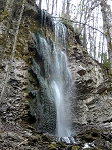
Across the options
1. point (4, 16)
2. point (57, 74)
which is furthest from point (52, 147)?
point (4, 16)

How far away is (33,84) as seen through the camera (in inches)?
376

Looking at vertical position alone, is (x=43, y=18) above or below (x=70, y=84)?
above

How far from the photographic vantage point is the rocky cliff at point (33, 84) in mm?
7493

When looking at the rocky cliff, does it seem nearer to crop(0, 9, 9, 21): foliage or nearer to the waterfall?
crop(0, 9, 9, 21): foliage

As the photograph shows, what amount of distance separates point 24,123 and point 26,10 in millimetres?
7254

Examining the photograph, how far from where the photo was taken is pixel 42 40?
12078 mm

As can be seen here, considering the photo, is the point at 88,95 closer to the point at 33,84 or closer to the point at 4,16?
the point at 33,84

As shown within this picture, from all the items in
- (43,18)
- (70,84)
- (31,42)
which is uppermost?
(43,18)

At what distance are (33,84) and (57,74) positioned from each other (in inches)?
124

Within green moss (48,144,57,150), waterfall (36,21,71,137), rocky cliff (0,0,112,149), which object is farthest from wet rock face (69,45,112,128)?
green moss (48,144,57,150)

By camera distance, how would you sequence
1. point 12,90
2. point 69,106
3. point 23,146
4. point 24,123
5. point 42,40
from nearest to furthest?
point 23,146 < point 24,123 < point 12,90 < point 42,40 < point 69,106

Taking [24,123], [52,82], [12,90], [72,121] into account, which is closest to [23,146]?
[24,123]

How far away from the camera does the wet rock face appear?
12594mm

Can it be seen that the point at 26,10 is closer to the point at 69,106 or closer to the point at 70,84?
the point at 70,84
